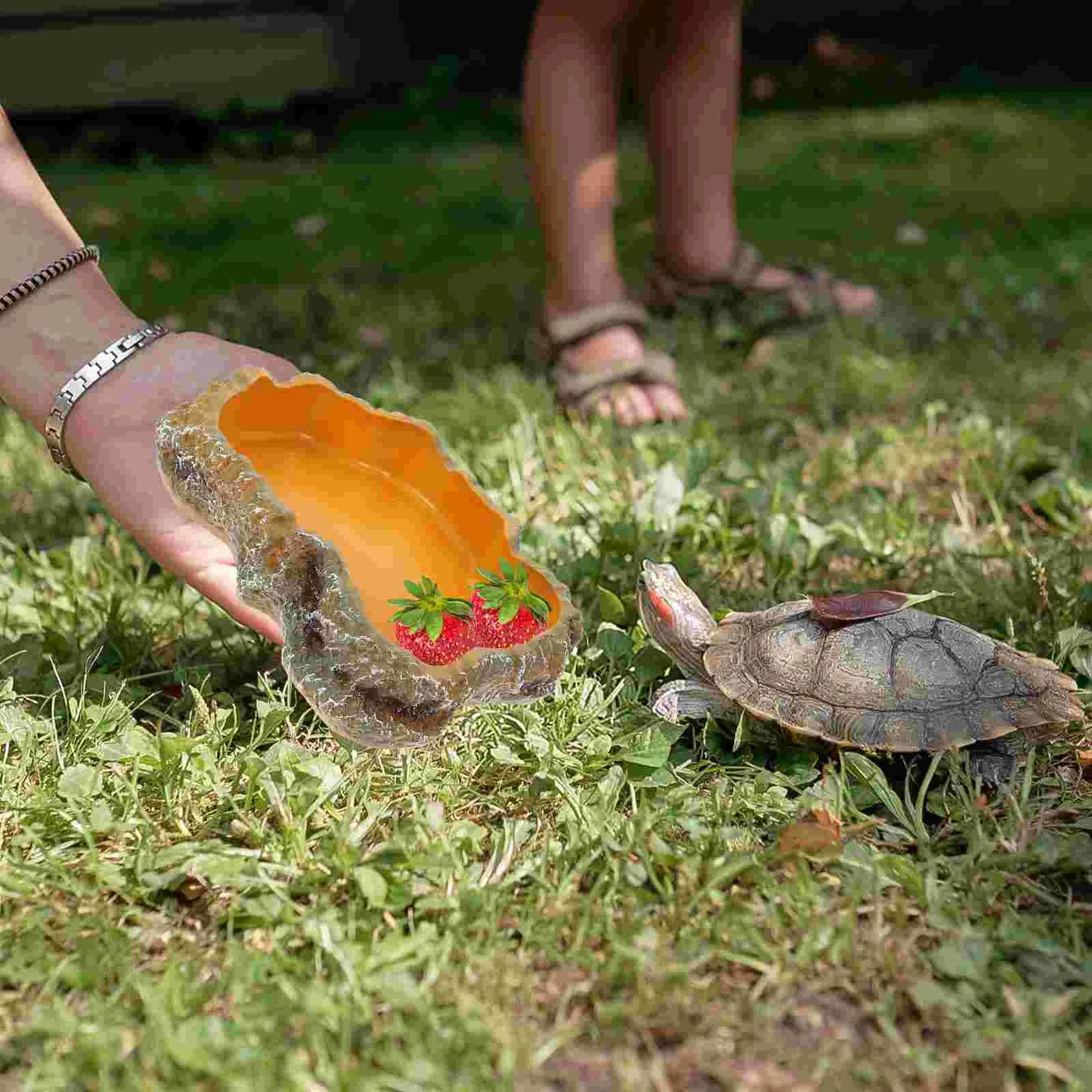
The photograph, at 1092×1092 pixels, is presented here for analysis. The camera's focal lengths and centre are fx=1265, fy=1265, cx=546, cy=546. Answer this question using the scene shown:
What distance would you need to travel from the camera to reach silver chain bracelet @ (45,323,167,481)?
1901 mm

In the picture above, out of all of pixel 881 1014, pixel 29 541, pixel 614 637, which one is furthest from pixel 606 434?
pixel 881 1014

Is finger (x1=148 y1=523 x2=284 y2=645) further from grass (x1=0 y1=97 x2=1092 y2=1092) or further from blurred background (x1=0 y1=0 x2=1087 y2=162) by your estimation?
blurred background (x1=0 y1=0 x2=1087 y2=162)

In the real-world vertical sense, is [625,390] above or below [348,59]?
above

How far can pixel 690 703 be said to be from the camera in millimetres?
1861

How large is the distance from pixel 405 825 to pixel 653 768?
35 centimetres

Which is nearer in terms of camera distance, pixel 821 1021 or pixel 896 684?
pixel 821 1021

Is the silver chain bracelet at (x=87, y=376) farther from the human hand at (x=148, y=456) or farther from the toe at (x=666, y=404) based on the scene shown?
the toe at (x=666, y=404)

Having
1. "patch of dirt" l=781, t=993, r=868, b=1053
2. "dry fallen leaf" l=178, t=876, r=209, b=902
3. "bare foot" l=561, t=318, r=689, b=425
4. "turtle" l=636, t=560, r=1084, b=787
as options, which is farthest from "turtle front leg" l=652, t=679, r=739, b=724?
"bare foot" l=561, t=318, r=689, b=425

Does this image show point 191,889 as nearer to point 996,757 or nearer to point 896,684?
point 896,684

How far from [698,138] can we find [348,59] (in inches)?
181

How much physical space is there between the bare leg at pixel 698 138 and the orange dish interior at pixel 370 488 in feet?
6.27

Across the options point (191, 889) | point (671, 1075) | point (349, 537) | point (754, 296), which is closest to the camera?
point (671, 1075)

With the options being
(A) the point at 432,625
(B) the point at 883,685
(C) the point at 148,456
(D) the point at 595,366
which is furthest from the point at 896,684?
(D) the point at 595,366

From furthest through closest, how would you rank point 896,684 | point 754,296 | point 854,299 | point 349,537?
1. point 854,299
2. point 754,296
3. point 349,537
4. point 896,684
